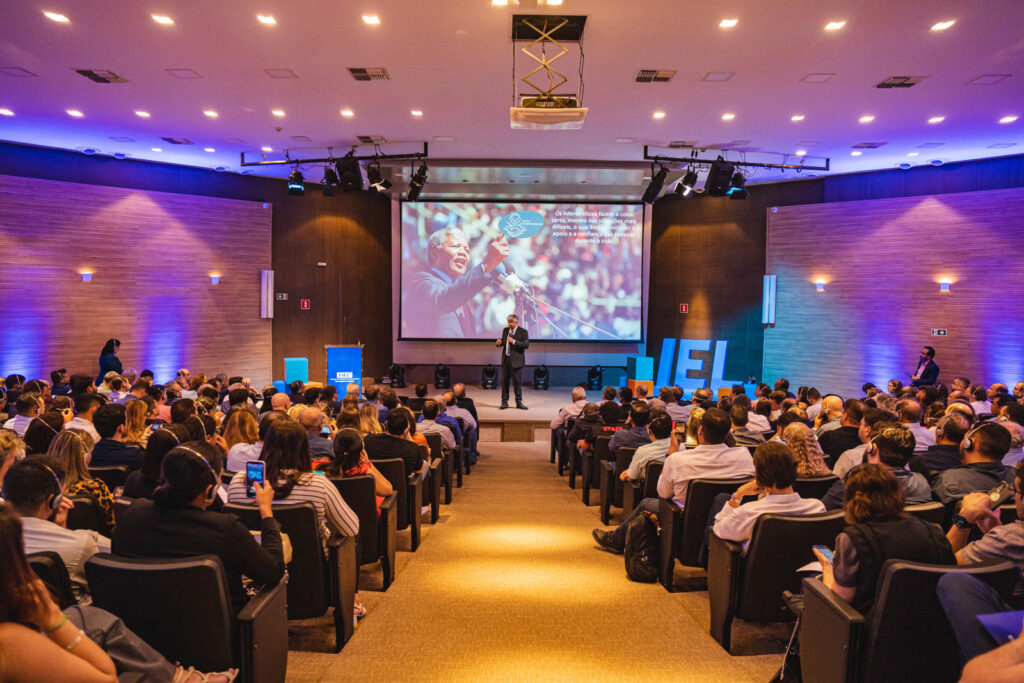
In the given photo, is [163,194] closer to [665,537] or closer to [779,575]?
[665,537]

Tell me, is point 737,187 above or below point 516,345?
above

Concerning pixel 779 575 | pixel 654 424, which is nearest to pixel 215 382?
pixel 654 424

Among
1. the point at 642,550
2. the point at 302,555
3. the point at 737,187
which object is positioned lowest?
the point at 642,550

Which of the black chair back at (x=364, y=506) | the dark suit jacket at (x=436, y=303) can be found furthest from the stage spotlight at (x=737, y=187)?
the black chair back at (x=364, y=506)

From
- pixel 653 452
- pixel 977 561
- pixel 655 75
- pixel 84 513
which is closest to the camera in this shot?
pixel 977 561

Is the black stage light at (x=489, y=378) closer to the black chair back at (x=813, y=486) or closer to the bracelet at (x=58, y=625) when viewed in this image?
the black chair back at (x=813, y=486)

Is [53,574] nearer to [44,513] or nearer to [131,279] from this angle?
[44,513]

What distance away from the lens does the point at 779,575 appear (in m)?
2.96

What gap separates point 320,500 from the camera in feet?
9.68

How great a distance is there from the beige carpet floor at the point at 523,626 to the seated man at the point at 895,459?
2.59 ft

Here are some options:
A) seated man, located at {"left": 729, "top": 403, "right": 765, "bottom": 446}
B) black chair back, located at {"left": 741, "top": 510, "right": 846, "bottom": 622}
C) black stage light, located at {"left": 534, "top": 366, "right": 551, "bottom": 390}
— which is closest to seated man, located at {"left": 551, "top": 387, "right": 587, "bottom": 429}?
seated man, located at {"left": 729, "top": 403, "right": 765, "bottom": 446}

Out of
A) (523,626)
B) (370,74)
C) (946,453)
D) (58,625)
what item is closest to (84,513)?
(58,625)

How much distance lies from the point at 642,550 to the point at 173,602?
2830 millimetres

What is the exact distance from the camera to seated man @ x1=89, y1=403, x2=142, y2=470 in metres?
3.80
